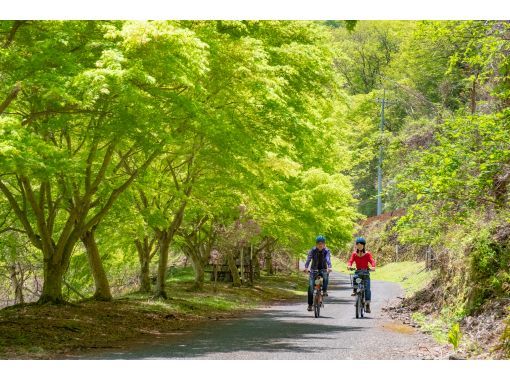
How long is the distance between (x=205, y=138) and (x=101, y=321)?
5.42m

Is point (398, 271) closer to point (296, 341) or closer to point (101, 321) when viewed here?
point (101, 321)

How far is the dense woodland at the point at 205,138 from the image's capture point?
12.2m

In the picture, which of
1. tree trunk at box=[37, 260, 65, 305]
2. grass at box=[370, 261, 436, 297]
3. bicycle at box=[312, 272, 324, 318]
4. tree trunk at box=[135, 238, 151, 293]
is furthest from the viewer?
grass at box=[370, 261, 436, 297]

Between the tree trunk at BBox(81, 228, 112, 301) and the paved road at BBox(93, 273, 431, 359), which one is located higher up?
the tree trunk at BBox(81, 228, 112, 301)

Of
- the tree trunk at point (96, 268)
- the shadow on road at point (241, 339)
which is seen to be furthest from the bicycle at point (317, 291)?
the tree trunk at point (96, 268)

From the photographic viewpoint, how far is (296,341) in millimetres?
12648

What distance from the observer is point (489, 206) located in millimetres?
14617

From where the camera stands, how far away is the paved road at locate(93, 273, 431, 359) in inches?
411

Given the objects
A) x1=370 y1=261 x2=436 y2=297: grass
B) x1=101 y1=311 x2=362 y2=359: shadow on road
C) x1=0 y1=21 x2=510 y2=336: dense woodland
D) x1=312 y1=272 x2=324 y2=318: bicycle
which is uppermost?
x1=0 y1=21 x2=510 y2=336: dense woodland

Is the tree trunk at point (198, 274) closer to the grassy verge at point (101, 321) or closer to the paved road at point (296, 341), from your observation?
the grassy verge at point (101, 321)

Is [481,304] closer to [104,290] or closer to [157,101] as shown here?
[157,101]

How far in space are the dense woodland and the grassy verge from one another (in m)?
1.18

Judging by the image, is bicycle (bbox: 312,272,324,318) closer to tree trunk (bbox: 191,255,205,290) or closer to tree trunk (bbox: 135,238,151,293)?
tree trunk (bbox: 135,238,151,293)

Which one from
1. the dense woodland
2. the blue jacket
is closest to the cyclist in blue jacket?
the blue jacket
